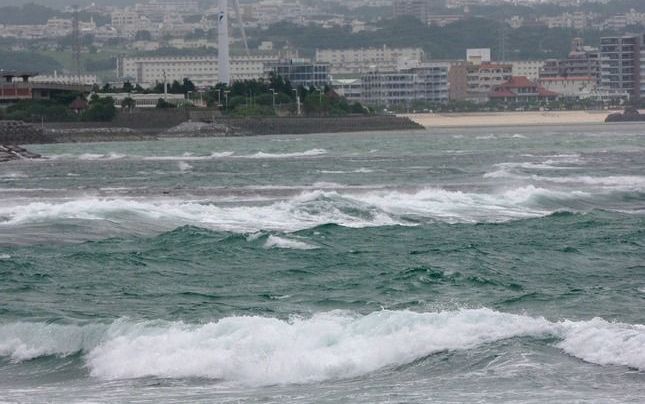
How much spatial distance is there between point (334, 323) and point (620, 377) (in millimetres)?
3973

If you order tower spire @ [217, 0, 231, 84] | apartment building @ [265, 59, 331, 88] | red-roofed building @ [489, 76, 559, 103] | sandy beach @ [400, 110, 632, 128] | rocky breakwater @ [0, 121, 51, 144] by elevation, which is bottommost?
sandy beach @ [400, 110, 632, 128]

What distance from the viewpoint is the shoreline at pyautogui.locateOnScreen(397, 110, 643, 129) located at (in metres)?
142

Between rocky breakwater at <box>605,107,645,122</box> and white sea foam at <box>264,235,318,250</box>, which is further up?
white sea foam at <box>264,235,318,250</box>

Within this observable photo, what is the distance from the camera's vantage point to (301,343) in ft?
63.4

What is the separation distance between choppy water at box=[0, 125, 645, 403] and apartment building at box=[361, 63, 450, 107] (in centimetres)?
14833

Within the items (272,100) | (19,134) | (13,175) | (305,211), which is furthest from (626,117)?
(305,211)

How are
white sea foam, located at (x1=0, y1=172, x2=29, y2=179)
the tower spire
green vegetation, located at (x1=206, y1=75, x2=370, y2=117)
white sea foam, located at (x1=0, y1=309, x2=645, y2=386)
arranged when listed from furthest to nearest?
the tower spire → green vegetation, located at (x1=206, y1=75, x2=370, y2=117) → white sea foam, located at (x1=0, y1=172, x2=29, y2=179) → white sea foam, located at (x1=0, y1=309, x2=645, y2=386)

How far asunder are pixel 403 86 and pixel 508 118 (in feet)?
142

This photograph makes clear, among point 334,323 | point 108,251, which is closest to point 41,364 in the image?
point 334,323

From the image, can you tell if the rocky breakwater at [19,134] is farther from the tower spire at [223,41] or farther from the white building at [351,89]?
the white building at [351,89]

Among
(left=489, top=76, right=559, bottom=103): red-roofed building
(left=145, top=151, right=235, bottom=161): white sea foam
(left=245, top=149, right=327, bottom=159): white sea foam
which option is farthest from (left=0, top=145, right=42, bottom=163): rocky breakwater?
(left=489, top=76, right=559, bottom=103): red-roofed building

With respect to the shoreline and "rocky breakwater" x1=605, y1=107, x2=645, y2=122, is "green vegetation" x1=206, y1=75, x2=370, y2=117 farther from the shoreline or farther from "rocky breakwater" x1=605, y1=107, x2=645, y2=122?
"rocky breakwater" x1=605, y1=107, x2=645, y2=122

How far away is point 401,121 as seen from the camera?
132125 millimetres

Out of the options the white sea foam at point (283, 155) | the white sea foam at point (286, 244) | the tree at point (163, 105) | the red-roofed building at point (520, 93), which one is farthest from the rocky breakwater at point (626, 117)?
the white sea foam at point (286, 244)
